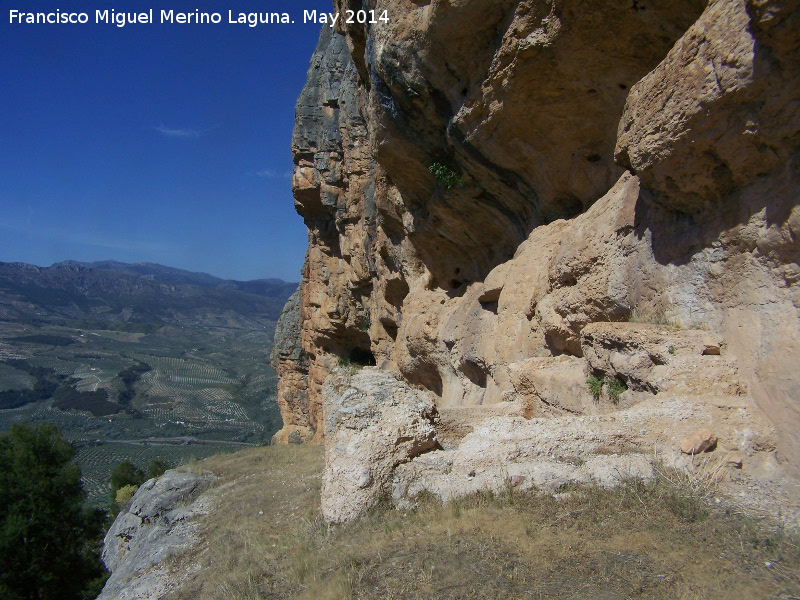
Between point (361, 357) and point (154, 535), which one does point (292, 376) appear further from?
point (154, 535)

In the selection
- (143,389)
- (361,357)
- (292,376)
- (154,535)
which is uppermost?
(361,357)

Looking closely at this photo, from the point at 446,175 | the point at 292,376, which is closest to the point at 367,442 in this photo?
the point at 446,175

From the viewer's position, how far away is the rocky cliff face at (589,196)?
13.4 feet

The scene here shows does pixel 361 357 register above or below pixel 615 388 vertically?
below

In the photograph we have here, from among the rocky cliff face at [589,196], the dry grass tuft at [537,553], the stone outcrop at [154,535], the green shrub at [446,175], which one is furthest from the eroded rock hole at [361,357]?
the dry grass tuft at [537,553]

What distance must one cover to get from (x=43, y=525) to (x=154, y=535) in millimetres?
8850

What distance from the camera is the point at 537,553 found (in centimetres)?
357

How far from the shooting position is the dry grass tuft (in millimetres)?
3143

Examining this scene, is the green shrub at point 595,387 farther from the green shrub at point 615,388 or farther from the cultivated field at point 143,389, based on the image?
the cultivated field at point 143,389

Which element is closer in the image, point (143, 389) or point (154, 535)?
point (154, 535)

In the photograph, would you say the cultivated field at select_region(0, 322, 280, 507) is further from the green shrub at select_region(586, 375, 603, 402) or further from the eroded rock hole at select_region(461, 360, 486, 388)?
the green shrub at select_region(586, 375, 603, 402)

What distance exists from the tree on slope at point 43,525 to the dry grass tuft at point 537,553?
1086cm

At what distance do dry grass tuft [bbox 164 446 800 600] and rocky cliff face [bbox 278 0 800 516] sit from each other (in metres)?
0.94

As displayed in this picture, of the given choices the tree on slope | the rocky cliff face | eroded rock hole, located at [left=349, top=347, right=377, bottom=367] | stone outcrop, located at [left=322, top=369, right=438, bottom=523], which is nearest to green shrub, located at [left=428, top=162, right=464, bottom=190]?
the rocky cliff face
